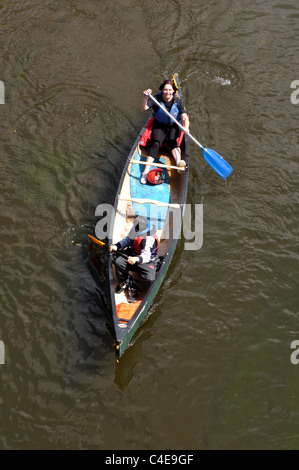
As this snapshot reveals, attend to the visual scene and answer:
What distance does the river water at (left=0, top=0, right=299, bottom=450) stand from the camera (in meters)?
7.24

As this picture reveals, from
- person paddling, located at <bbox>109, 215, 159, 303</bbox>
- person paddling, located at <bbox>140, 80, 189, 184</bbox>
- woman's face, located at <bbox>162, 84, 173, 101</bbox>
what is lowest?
person paddling, located at <bbox>109, 215, 159, 303</bbox>

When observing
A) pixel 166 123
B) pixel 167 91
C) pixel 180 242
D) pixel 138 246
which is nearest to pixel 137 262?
pixel 138 246

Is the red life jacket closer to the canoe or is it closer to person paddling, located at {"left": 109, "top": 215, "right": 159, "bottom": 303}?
person paddling, located at {"left": 109, "top": 215, "right": 159, "bottom": 303}

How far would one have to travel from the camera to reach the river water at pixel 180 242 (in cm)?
724

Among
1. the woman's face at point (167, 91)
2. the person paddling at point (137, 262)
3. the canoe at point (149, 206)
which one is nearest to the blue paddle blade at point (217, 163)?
the canoe at point (149, 206)

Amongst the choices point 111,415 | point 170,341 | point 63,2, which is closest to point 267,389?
point 170,341

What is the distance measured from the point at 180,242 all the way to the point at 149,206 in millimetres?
889

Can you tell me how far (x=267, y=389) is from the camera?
7.51 metres

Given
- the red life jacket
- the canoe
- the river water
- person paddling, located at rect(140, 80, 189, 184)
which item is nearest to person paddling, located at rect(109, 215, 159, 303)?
the red life jacket

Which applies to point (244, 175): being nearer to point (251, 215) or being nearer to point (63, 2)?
point (251, 215)

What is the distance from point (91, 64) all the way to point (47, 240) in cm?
499

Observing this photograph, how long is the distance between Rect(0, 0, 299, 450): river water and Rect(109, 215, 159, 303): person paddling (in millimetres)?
715

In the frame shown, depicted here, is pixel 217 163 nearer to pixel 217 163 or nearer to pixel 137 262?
pixel 217 163

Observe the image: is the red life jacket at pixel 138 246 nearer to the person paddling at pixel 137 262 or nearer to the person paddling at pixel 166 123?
the person paddling at pixel 137 262
